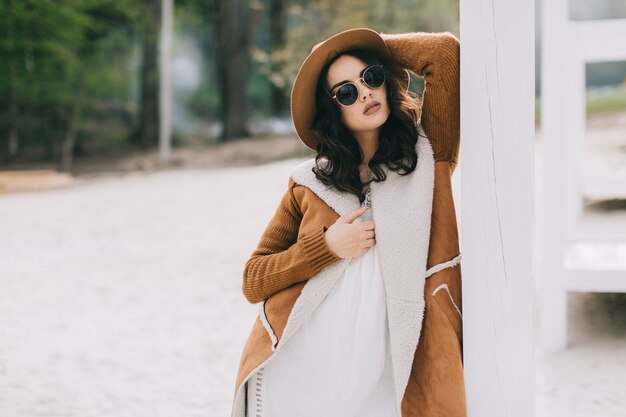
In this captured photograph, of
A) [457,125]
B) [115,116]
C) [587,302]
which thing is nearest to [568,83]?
[587,302]

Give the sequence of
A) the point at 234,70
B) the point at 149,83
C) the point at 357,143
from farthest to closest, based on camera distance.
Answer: the point at 149,83
the point at 234,70
the point at 357,143

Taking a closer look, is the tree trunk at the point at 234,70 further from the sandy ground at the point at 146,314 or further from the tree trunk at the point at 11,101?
the sandy ground at the point at 146,314

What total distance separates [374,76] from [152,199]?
8.30 m

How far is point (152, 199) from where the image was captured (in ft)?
32.7

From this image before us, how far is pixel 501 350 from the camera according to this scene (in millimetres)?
1810

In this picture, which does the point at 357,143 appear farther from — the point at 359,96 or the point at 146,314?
the point at 146,314

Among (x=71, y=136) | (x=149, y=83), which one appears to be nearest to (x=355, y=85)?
(x=71, y=136)

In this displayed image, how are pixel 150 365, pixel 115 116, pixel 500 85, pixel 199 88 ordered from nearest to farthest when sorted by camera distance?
pixel 500 85 → pixel 150 365 → pixel 115 116 → pixel 199 88

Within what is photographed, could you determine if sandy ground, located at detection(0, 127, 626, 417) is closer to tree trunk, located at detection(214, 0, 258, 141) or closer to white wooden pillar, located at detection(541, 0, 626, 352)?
white wooden pillar, located at detection(541, 0, 626, 352)

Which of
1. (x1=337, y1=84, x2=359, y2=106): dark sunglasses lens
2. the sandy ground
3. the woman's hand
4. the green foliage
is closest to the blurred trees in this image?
the green foliage

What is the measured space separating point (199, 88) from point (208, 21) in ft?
11.8

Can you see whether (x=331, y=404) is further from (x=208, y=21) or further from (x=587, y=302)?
(x=208, y=21)

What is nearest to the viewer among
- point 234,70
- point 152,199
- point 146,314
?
point 146,314

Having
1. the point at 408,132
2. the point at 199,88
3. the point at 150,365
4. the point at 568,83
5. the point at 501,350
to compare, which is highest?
the point at 199,88
